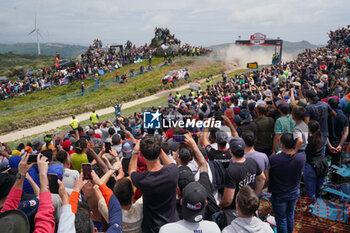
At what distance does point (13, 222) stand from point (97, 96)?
103 feet

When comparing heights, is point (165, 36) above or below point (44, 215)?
above

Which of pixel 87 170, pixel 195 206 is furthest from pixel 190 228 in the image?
pixel 87 170

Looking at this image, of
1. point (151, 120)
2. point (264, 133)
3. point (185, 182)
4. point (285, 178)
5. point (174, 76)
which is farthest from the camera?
point (174, 76)

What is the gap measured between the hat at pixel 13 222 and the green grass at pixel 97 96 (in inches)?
917

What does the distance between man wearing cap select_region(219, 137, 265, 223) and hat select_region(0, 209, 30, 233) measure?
2.70m

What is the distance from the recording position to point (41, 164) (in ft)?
10.3

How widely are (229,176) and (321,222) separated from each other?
296 centimetres

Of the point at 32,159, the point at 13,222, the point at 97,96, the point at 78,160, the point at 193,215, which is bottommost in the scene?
the point at 97,96

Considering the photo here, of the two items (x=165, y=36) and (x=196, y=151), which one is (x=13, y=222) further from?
(x=165, y=36)

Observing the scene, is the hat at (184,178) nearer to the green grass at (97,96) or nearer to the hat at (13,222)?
the hat at (13,222)

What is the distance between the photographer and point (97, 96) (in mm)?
32438

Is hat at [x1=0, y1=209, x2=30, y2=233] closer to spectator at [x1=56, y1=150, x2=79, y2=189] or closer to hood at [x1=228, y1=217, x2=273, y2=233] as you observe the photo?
hood at [x1=228, y1=217, x2=273, y2=233]

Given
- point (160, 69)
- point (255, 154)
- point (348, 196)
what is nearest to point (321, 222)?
point (348, 196)

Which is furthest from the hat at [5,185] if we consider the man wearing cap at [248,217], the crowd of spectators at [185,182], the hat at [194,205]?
the man wearing cap at [248,217]
